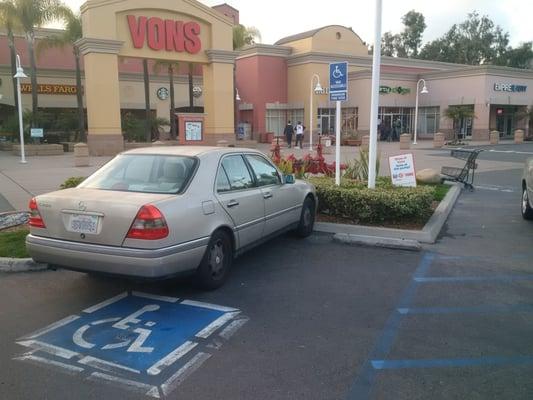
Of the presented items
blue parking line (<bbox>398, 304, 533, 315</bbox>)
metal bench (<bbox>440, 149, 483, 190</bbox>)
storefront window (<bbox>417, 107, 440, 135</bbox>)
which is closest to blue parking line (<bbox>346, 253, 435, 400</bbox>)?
blue parking line (<bbox>398, 304, 533, 315</bbox>)

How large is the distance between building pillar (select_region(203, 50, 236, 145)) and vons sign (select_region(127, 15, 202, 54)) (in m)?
1.46

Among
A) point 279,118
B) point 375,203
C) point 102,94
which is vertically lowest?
point 375,203

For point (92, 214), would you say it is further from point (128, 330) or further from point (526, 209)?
point (526, 209)

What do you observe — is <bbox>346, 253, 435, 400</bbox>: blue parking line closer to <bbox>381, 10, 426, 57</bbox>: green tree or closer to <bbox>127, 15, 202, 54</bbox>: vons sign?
<bbox>127, 15, 202, 54</bbox>: vons sign

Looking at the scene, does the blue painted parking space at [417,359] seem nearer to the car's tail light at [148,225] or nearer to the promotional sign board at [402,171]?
the car's tail light at [148,225]

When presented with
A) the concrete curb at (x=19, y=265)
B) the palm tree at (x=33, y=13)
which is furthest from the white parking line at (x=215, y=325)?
the palm tree at (x=33, y=13)

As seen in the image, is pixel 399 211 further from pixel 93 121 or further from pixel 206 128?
pixel 206 128

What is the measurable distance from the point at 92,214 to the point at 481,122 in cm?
4260

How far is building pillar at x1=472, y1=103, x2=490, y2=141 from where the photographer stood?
41.6m

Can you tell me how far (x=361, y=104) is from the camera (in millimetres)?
41594

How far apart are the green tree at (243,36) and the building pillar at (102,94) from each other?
16.3 m

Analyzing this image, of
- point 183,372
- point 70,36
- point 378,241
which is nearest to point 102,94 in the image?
point 70,36

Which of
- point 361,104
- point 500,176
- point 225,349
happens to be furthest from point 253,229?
point 361,104

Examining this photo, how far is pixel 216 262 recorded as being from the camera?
17.8ft
